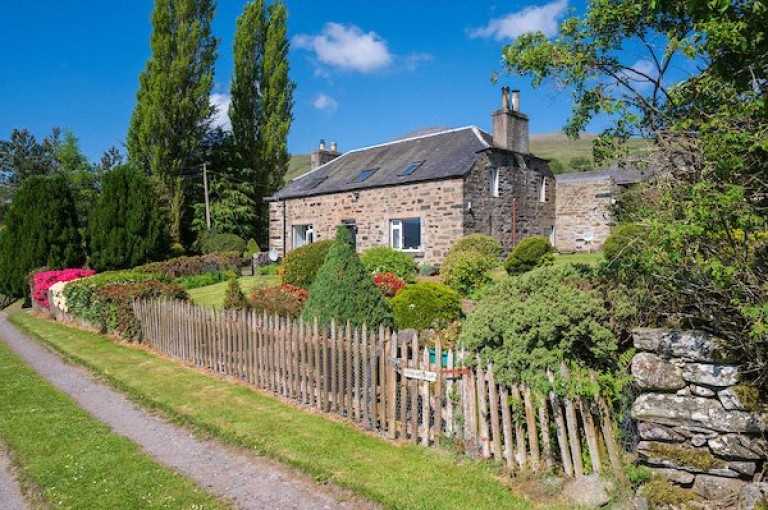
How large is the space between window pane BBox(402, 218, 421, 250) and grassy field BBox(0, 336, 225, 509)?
16.6 m

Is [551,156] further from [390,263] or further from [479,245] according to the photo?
[390,263]

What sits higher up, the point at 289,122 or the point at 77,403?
the point at 289,122

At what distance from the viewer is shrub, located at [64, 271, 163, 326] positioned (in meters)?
14.9

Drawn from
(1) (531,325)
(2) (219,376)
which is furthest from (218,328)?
(1) (531,325)

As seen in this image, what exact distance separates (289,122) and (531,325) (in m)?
35.5

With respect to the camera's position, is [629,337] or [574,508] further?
[629,337]

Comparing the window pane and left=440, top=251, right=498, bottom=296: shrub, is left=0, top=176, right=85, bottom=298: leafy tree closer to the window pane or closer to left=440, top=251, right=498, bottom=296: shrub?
the window pane

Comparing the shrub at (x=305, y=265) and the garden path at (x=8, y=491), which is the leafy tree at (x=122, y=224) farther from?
the garden path at (x=8, y=491)

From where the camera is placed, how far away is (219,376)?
9.47 meters

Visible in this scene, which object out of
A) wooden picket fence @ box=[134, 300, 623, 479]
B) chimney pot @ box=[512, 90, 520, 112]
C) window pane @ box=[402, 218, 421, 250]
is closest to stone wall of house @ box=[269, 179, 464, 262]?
window pane @ box=[402, 218, 421, 250]

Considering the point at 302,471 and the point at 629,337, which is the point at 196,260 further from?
the point at 629,337

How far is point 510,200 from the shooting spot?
23109 mm

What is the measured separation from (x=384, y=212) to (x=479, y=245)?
216 inches

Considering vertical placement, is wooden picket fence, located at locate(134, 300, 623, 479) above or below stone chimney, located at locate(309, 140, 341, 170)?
below
